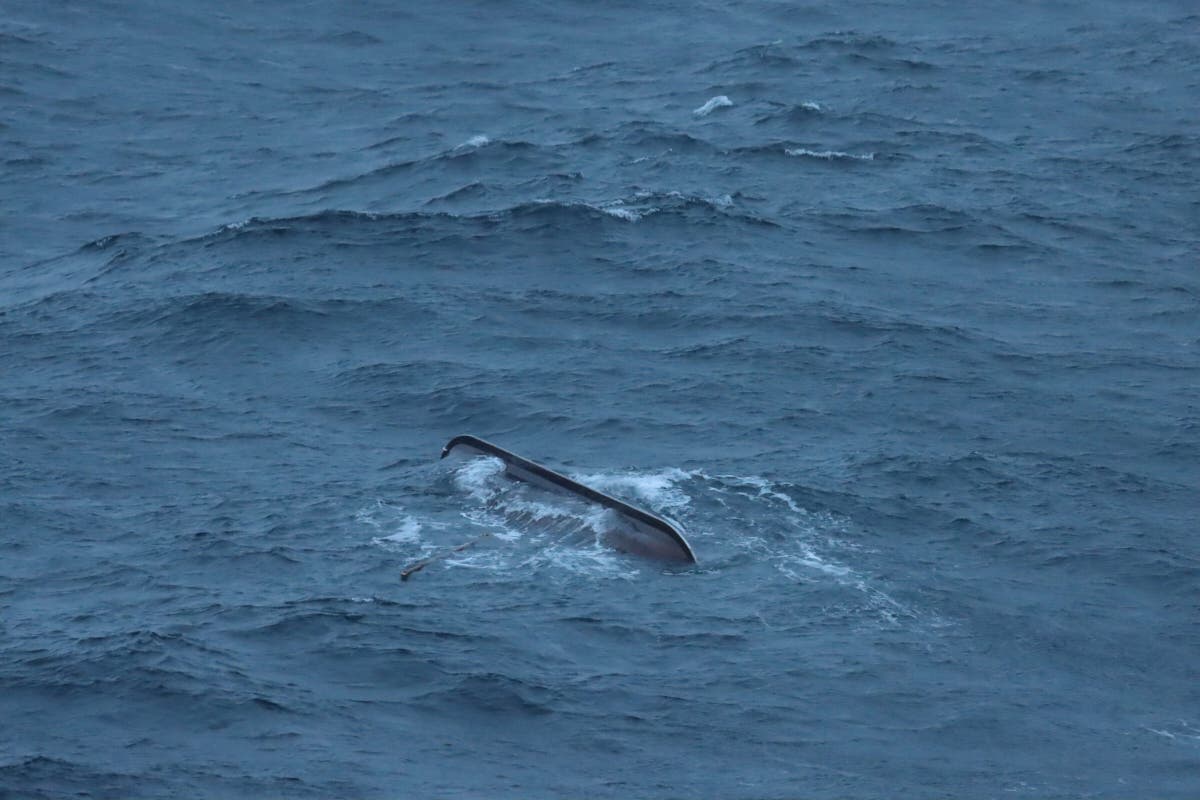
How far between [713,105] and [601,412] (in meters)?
33.7

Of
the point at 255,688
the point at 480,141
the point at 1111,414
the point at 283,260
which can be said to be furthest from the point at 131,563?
the point at 480,141

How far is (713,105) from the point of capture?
281 ft

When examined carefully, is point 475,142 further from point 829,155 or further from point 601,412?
point 601,412

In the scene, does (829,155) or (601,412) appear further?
(829,155)

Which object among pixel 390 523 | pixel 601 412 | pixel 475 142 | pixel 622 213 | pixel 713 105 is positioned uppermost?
pixel 713 105

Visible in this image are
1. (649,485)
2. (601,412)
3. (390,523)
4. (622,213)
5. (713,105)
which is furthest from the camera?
(713,105)

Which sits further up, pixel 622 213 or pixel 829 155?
pixel 829 155

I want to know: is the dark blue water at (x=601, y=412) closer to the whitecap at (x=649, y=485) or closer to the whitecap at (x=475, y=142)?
the whitecap at (x=649, y=485)

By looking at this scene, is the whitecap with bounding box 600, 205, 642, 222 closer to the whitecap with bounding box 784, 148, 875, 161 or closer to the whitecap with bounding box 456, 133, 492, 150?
the whitecap with bounding box 784, 148, 875, 161

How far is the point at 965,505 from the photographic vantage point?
50.2 m

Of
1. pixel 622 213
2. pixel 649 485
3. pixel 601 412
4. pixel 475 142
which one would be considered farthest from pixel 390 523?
pixel 475 142

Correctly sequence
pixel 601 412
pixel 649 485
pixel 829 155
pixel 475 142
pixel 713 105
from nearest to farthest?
pixel 649 485, pixel 601 412, pixel 829 155, pixel 475 142, pixel 713 105

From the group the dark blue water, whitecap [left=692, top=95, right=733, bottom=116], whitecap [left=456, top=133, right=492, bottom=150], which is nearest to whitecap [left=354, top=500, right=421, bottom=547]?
the dark blue water

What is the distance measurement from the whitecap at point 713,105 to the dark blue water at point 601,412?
0.69m
